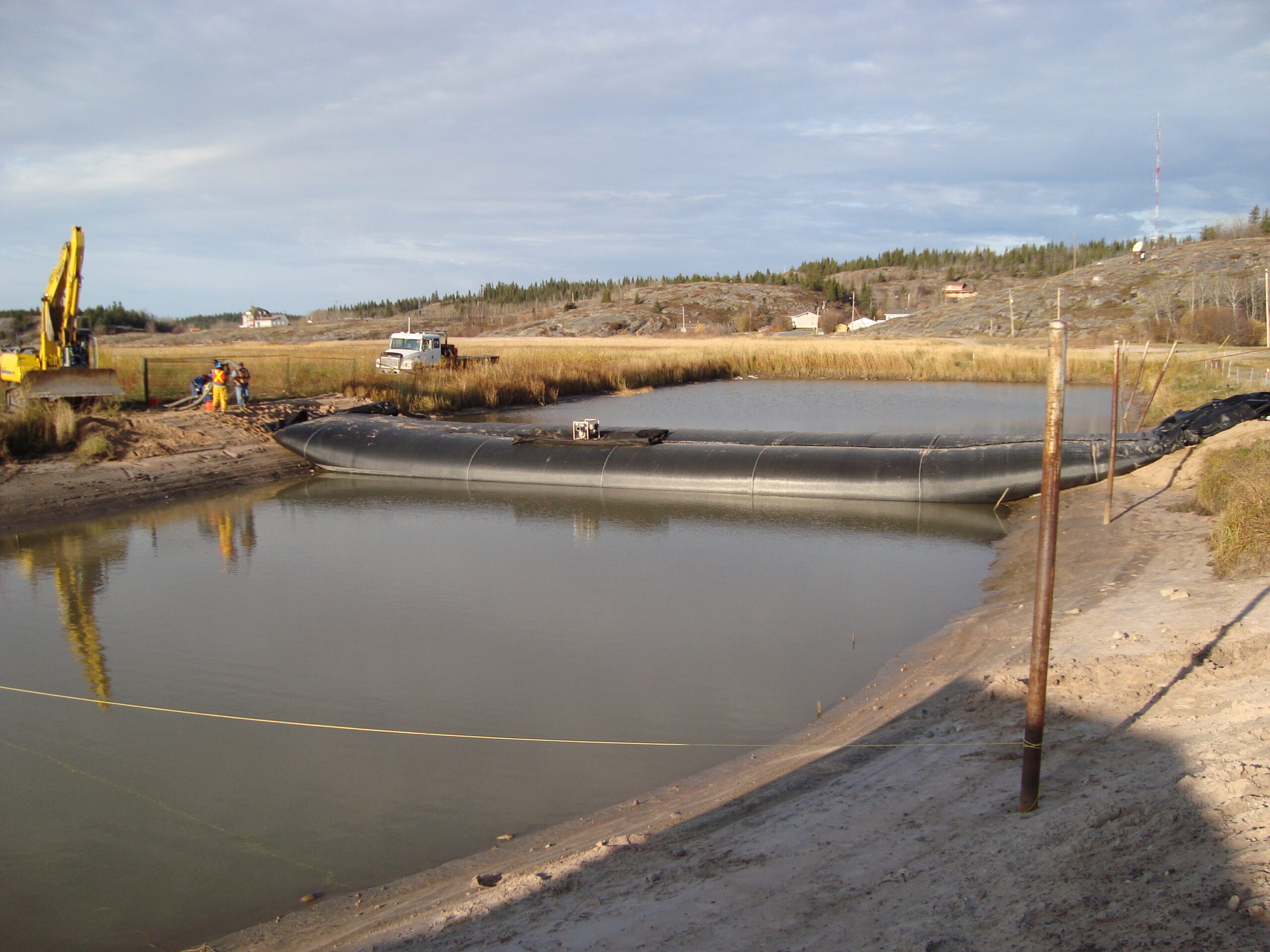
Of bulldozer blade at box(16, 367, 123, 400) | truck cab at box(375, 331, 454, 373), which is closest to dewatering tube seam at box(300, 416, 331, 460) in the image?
bulldozer blade at box(16, 367, 123, 400)

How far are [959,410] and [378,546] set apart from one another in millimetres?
18160

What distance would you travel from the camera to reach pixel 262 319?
11588 centimetres

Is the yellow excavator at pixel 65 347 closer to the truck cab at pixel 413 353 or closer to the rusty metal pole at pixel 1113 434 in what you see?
the truck cab at pixel 413 353

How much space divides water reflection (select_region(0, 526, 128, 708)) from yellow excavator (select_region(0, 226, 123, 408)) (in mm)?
5366

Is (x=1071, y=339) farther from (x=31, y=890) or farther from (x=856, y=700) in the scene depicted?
(x=31, y=890)

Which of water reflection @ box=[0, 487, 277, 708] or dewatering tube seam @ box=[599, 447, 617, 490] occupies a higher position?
dewatering tube seam @ box=[599, 447, 617, 490]

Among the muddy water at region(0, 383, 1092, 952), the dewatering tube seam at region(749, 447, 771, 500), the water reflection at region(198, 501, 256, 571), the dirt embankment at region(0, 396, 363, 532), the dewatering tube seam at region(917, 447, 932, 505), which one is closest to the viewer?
the muddy water at region(0, 383, 1092, 952)

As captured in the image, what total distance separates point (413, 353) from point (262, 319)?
93872mm

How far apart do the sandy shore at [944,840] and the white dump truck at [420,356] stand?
2599 centimetres

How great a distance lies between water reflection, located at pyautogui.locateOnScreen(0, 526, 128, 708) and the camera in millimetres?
7598

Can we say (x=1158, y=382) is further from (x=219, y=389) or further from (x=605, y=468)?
(x=219, y=389)

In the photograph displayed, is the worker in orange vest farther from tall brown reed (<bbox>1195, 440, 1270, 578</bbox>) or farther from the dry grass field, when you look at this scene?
tall brown reed (<bbox>1195, 440, 1270, 578</bbox>)

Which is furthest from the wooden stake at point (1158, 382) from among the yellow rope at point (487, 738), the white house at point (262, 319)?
the white house at point (262, 319)

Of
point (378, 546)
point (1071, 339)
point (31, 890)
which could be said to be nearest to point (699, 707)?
point (31, 890)
